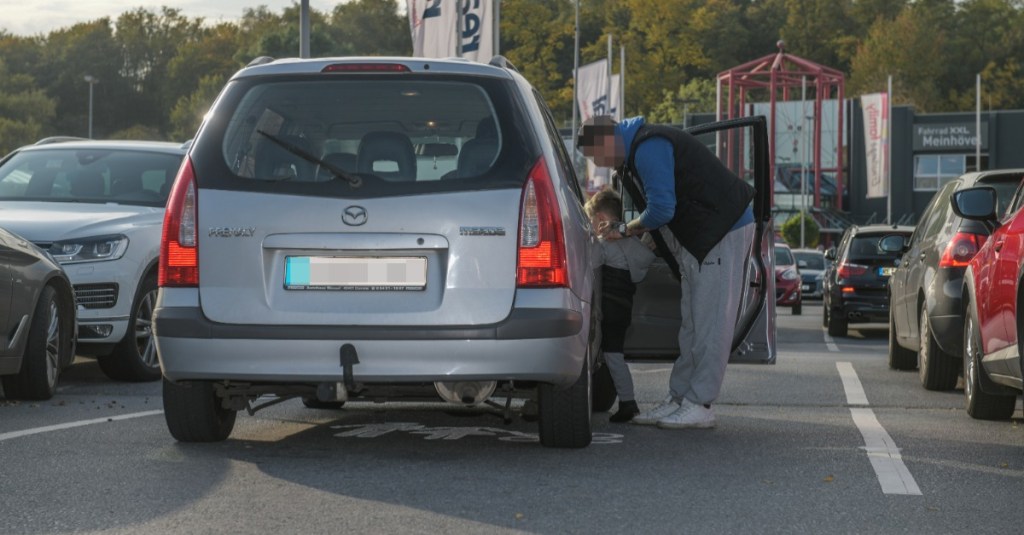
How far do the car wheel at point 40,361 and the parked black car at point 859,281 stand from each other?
13.6 meters

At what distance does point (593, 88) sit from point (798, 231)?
35.8m

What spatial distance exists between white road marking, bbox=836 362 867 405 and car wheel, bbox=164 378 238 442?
460 centimetres

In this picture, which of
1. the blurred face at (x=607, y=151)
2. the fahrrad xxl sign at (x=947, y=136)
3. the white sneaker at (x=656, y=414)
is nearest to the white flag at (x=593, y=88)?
the white sneaker at (x=656, y=414)

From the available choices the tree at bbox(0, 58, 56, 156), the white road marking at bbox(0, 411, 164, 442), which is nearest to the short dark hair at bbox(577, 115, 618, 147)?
the white road marking at bbox(0, 411, 164, 442)

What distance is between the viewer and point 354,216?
6605mm

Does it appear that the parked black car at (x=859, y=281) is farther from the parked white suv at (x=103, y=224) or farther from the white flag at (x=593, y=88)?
the white flag at (x=593, y=88)

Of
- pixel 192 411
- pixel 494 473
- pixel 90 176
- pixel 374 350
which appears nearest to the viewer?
pixel 374 350

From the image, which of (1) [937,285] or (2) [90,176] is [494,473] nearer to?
(1) [937,285]

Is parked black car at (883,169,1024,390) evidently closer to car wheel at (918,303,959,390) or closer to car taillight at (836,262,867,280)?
car wheel at (918,303,959,390)

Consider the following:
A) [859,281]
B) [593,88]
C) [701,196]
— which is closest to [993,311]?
[701,196]

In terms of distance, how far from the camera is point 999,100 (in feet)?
354

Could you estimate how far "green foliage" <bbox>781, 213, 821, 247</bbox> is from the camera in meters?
75.3

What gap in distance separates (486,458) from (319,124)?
162cm

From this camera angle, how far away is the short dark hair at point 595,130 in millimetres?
8156
